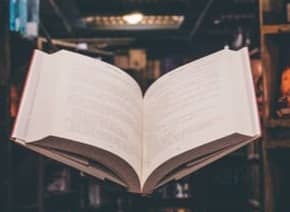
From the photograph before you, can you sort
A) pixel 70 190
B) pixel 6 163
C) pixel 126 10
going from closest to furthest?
pixel 6 163, pixel 70 190, pixel 126 10

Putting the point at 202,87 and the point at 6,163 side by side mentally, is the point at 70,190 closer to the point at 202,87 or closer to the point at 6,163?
the point at 6,163

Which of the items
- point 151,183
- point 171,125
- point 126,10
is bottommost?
point 151,183

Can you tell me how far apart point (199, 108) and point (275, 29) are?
586mm

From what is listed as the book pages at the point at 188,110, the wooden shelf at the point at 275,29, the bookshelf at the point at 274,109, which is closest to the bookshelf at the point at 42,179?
the bookshelf at the point at 274,109

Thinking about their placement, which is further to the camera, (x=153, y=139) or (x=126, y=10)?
(x=126, y=10)

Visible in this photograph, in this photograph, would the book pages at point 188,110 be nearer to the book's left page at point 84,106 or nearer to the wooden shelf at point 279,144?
the book's left page at point 84,106

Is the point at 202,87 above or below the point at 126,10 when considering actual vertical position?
below

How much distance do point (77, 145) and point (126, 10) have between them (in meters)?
3.22

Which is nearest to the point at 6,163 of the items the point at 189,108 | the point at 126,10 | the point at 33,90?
the point at 33,90

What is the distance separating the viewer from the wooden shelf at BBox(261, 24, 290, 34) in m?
1.52

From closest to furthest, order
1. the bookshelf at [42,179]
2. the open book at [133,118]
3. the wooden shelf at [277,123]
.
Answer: the open book at [133,118], the wooden shelf at [277,123], the bookshelf at [42,179]

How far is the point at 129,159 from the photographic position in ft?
3.30

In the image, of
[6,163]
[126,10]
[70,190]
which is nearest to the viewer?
[6,163]

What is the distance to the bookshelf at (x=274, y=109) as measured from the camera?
1.47 m
